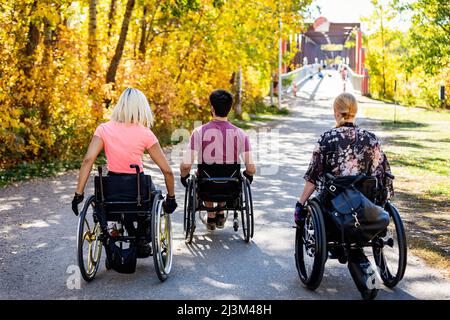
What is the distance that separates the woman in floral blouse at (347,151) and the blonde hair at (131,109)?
1484 mm

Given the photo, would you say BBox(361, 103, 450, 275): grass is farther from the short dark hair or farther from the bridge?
the bridge

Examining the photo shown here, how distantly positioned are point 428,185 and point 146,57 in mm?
11087

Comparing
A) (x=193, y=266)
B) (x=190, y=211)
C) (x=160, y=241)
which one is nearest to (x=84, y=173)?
(x=160, y=241)

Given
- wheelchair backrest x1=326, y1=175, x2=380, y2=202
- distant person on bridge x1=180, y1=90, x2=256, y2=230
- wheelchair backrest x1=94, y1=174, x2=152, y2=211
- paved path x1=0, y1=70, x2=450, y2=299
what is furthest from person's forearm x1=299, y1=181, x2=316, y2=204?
distant person on bridge x1=180, y1=90, x2=256, y2=230

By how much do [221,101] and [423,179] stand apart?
260 inches

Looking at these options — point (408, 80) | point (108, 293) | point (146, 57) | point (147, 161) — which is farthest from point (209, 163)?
point (408, 80)

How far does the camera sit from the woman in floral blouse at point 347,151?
5.43 meters

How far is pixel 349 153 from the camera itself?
542 centimetres

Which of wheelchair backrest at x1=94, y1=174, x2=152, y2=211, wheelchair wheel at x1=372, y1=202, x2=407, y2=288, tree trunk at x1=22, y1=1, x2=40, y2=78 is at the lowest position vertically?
wheelchair wheel at x1=372, y1=202, x2=407, y2=288

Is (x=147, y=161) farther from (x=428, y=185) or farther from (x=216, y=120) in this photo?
(x=216, y=120)

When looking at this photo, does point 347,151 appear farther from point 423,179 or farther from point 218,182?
point 423,179

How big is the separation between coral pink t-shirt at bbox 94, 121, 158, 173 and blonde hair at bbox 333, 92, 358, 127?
5.19 ft

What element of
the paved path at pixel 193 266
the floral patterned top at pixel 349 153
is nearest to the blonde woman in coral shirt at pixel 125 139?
the paved path at pixel 193 266

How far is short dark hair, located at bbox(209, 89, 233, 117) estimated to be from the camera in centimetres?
708
